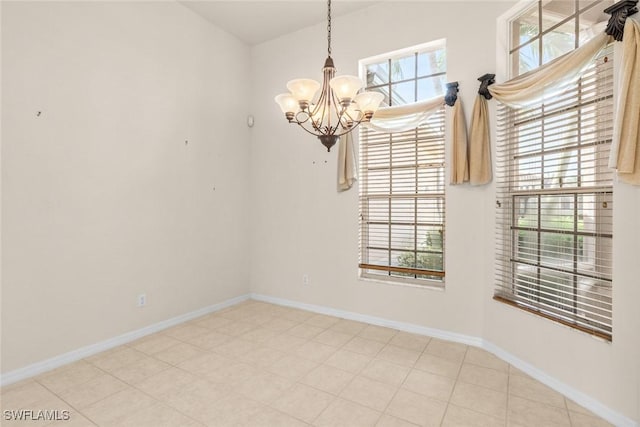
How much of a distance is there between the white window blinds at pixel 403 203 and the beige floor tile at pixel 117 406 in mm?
2257

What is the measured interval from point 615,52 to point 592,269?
4.32 feet

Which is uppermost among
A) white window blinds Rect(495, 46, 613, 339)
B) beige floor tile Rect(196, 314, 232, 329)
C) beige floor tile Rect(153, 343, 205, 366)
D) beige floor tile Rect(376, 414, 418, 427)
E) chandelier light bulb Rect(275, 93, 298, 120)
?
chandelier light bulb Rect(275, 93, 298, 120)

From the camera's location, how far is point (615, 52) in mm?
1882

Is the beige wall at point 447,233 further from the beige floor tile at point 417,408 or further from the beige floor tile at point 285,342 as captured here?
the beige floor tile at point 417,408

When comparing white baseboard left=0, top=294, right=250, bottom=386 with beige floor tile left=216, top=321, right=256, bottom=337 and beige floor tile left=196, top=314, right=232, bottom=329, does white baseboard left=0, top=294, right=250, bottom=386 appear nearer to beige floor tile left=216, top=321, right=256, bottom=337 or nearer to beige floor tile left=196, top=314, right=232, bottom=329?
beige floor tile left=196, top=314, right=232, bottom=329

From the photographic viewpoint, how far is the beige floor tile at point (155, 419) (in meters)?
1.85

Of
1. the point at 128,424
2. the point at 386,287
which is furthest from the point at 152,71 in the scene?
the point at 386,287

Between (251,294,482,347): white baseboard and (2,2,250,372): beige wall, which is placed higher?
(2,2,250,372): beige wall

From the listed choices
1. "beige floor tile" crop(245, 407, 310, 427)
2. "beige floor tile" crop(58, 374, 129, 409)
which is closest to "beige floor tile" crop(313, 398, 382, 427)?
"beige floor tile" crop(245, 407, 310, 427)

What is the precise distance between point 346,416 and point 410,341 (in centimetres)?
129

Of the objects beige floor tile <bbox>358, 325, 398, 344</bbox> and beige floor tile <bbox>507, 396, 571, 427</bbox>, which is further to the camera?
beige floor tile <bbox>358, 325, 398, 344</bbox>

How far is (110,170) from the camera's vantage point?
284cm

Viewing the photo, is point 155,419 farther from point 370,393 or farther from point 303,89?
point 303,89

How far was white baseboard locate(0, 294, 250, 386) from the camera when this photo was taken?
2305 mm
